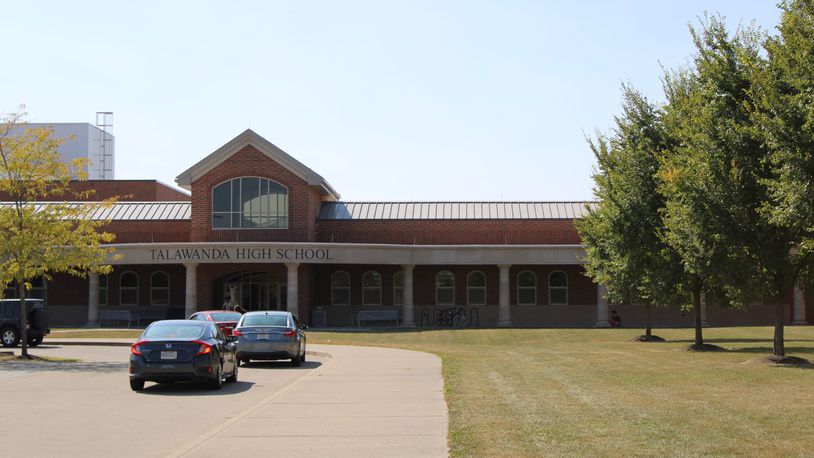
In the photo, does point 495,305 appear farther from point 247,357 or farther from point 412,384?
point 412,384

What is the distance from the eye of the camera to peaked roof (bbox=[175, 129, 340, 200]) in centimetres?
4766

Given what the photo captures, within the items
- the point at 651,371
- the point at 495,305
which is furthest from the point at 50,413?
the point at 495,305

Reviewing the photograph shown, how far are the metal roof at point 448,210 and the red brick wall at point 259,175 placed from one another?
4.68 metres

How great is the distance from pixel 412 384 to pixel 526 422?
22.2 feet

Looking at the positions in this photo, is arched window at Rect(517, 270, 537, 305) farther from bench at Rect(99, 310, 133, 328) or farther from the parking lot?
the parking lot

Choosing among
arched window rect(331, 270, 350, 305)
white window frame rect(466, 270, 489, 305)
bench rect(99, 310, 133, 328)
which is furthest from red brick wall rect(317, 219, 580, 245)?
bench rect(99, 310, 133, 328)

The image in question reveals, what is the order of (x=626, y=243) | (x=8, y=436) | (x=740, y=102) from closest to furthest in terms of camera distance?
(x=8, y=436) → (x=740, y=102) → (x=626, y=243)

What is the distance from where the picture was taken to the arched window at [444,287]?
171 feet

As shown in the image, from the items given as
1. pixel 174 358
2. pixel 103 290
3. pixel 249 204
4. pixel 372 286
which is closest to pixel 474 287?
pixel 372 286

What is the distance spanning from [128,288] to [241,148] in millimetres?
10671

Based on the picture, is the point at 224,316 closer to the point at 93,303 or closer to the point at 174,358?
the point at 174,358

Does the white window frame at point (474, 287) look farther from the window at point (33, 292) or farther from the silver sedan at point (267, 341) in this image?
the silver sedan at point (267, 341)

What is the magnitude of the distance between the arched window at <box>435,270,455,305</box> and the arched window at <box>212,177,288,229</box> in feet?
30.2

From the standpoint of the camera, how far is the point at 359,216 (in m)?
53.2
